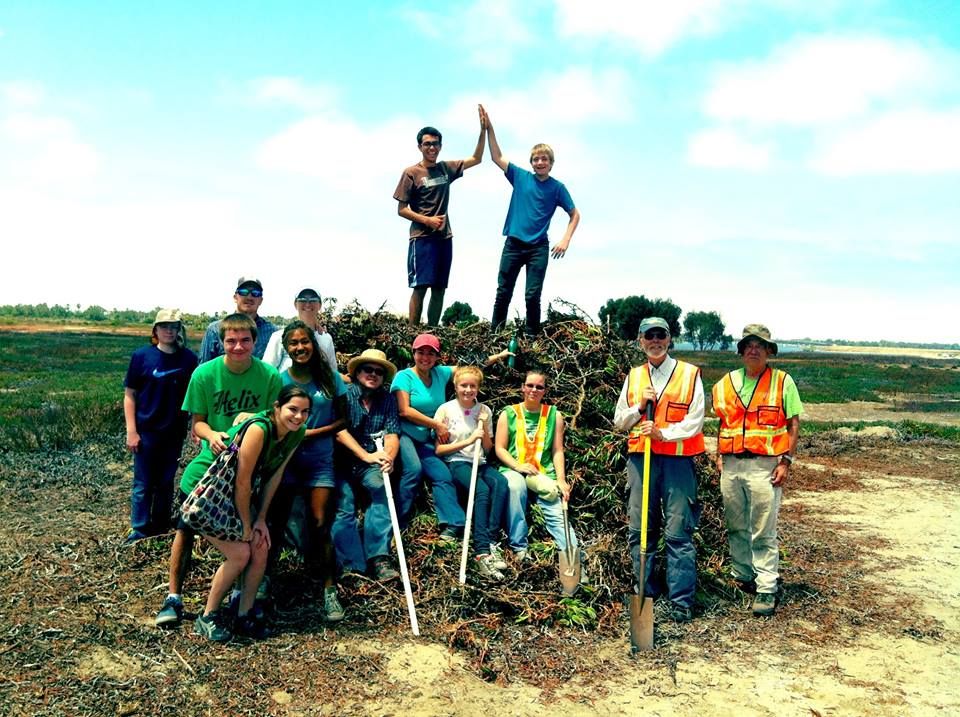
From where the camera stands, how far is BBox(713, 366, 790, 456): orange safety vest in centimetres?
538

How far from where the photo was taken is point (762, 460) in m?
5.43

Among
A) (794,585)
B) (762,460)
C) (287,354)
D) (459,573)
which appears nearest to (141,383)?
(287,354)

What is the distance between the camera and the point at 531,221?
725 centimetres

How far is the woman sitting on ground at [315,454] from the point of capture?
5.03m

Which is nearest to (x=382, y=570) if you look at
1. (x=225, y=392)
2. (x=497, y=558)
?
(x=497, y=558)

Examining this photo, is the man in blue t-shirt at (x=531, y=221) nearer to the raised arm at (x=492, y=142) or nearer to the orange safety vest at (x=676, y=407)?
the raised arm at (x=492, y=142)

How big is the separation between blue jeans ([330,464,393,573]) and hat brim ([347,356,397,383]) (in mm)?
703

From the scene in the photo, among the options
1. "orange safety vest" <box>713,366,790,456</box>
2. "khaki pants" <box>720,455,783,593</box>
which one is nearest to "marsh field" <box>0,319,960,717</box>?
"khaki pants" <box>720,455,783,593</box>

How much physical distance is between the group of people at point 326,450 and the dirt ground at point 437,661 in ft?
1.23

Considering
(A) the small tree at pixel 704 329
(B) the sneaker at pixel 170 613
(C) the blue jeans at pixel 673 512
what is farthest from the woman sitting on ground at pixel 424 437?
(A) the small tree at pixel 704 329

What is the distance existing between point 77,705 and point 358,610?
1.75 m

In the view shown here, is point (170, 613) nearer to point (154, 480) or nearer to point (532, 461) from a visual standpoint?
point (154, 480)

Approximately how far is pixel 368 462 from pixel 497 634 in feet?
5.00

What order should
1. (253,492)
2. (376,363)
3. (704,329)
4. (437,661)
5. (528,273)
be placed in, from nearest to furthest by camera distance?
(253,492) < (437,661) < (376,363) < (528,273) < (704,329)
